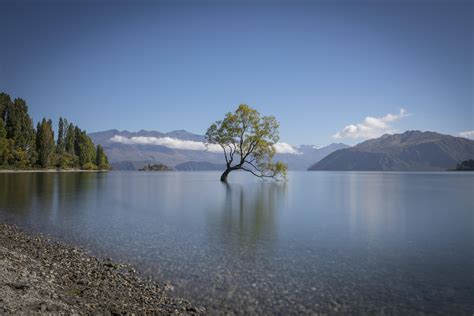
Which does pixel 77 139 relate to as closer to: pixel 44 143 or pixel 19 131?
pixel 44 143

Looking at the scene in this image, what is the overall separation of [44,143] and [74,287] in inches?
5542

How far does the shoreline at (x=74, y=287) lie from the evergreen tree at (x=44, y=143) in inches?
5292

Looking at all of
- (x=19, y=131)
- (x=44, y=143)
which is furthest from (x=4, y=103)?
(x=44, y=143)

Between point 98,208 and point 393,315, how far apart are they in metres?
26.5

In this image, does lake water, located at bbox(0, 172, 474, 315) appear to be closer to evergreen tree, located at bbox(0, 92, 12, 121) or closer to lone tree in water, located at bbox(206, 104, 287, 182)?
lone tree in water, located at bbox(206, 104, 287, 182)

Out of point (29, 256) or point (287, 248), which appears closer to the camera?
point (29, 256)

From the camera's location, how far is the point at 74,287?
372 inches

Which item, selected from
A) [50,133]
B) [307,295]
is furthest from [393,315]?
[50,133]

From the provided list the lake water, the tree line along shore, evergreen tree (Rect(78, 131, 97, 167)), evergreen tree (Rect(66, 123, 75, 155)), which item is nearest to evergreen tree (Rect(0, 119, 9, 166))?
the tree line along shore

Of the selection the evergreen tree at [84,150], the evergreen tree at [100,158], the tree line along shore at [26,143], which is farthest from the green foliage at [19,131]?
the evergreen tree at [100,158]

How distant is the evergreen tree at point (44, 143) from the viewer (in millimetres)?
126562

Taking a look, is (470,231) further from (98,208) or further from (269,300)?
(98,208)

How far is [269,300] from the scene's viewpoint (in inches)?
357

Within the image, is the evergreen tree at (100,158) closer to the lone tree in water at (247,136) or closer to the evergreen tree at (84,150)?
the evergreen tree at (84,150)
